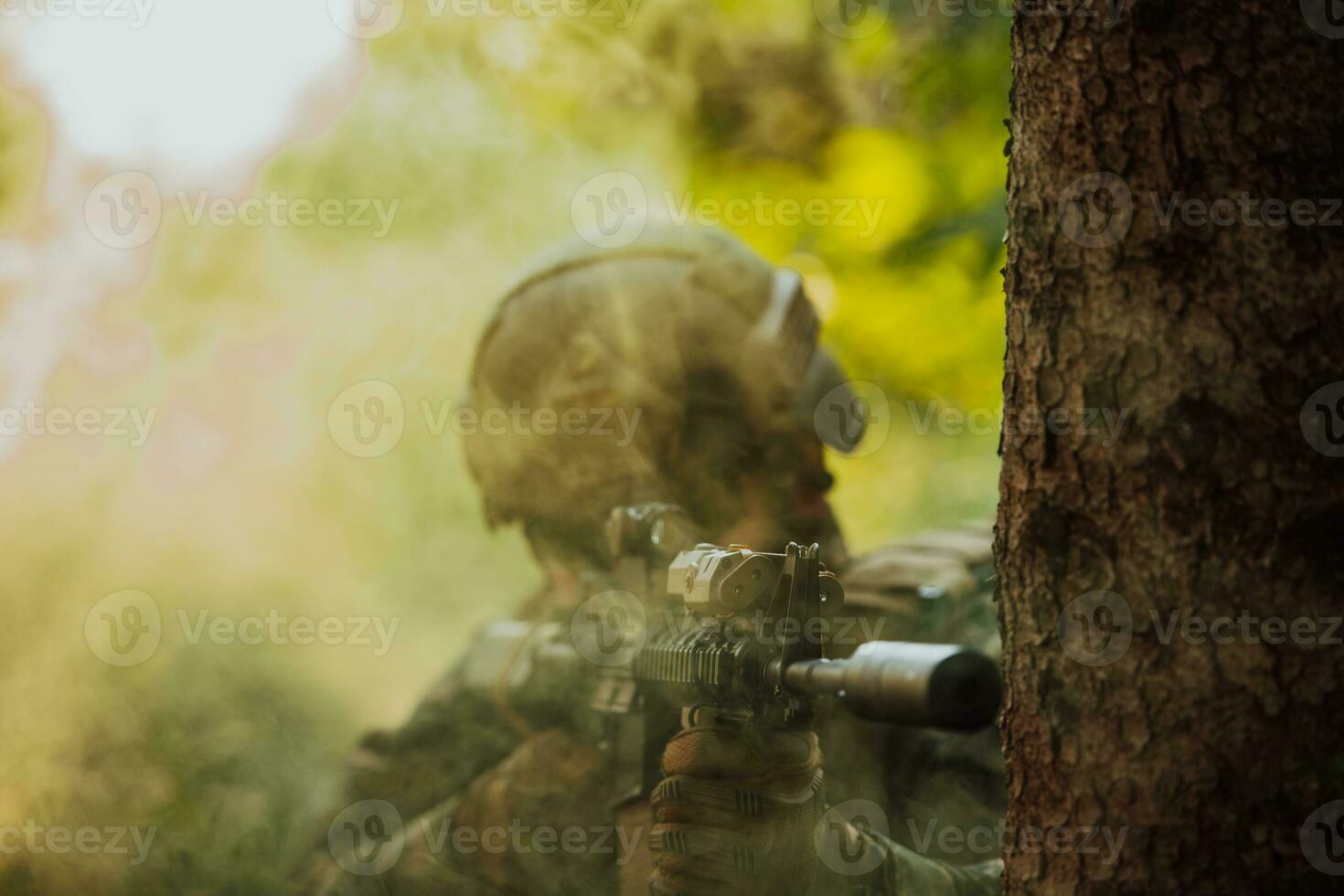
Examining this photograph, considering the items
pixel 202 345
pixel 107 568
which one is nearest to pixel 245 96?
pixel 202 345

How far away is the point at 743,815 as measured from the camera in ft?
8.63

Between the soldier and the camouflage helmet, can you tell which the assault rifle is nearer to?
the soldier

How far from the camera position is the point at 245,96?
7.90 meters

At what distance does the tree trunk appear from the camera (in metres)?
1.80

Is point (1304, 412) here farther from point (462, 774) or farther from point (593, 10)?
point (593, 10)

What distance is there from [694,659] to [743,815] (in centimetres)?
39

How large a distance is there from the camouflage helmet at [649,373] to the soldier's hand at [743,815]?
1990 millimetres

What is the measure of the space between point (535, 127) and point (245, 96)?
2.06 m

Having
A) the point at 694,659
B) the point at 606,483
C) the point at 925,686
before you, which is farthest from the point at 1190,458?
the point at 606,483

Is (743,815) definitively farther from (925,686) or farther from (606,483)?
(606,483)

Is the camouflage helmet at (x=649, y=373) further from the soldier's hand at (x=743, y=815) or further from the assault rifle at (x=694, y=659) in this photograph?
the soldier's hand at (x=743, y=815)

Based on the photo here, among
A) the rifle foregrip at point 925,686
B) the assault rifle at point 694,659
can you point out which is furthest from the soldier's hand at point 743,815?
the rifle foregrip at point 925,686

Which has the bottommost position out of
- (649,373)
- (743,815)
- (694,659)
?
(743,815)

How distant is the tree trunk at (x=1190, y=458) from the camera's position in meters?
1.80
